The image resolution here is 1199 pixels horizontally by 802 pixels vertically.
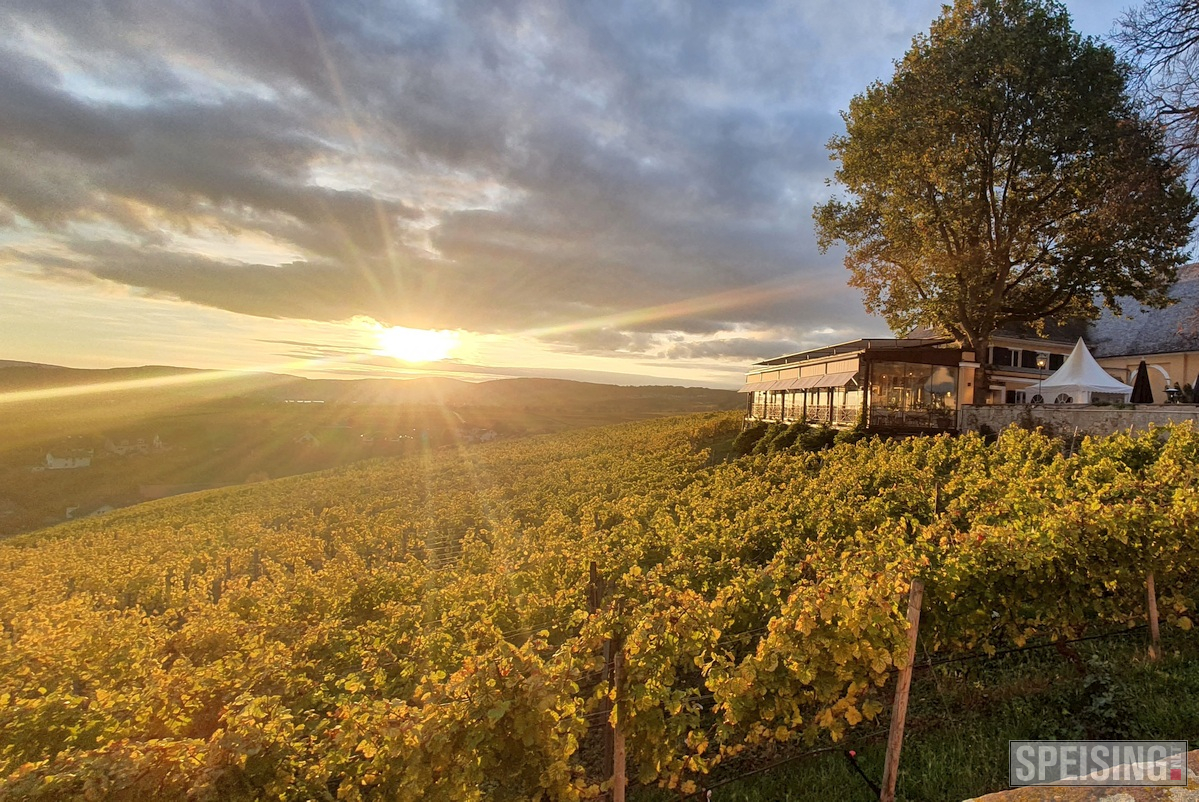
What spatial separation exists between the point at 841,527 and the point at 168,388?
5798 inches

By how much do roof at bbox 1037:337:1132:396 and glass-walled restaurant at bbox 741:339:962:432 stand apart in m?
3.38

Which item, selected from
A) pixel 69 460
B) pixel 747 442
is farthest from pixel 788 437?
pixel 69 460

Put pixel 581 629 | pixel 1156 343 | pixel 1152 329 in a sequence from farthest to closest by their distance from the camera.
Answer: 1. pixel 1152 329
2. pixel 1156 343
3. pixel 581 629

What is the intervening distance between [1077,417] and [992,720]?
14.7 metres

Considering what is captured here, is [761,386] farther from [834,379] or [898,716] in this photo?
[898,716]

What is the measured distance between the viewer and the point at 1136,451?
11.5m

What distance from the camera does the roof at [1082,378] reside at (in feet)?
64.9

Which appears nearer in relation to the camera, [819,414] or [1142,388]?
[1142,388]

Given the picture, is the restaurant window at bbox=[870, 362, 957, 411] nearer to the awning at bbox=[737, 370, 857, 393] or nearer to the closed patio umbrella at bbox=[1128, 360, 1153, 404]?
the awning at bbox=[737, 370, 857, 393]

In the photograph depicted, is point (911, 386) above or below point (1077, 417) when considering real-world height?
above

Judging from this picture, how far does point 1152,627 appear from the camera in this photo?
18.7 feet

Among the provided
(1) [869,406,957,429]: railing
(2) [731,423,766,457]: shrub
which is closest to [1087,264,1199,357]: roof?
(1) [869,406,957,429]: railing

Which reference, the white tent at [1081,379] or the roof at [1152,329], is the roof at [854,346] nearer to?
the white tent at [1081,379]

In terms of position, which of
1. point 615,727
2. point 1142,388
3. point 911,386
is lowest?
point 615,727
